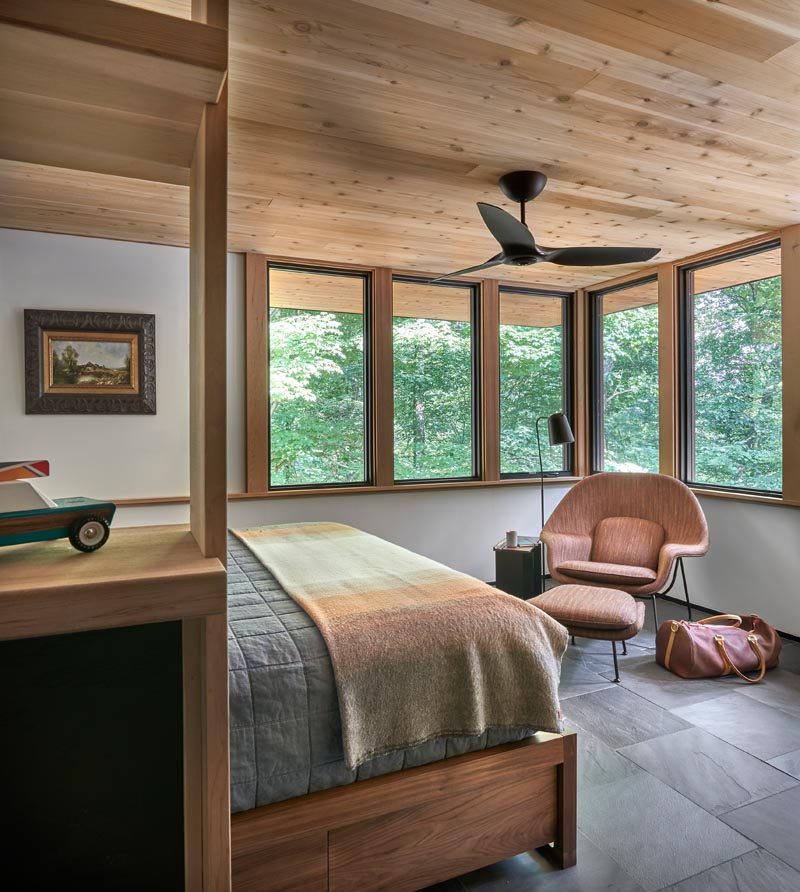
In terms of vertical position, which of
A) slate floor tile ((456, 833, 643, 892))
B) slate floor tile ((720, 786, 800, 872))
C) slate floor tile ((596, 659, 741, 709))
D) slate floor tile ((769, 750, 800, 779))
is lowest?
slate floor tile ((456, 833, 643, 892))

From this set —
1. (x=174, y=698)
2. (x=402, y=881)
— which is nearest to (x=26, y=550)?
(x=174, y=698)

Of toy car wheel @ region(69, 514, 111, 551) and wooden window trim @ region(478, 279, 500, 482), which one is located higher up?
wooden window trim @ region(478, 279, 500, 482)

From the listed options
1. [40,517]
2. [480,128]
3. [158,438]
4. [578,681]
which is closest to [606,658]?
[578,681]

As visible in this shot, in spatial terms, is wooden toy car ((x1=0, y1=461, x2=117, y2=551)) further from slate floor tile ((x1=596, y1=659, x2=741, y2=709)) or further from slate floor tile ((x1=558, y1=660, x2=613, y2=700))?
slate floor tile ((x1=596, y1=659, x2=741, y2=709))

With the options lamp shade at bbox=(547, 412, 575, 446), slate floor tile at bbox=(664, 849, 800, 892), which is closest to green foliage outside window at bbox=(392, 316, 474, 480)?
lamp shade at bbox=(547, 412, 575, 446)

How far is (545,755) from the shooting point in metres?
1.80

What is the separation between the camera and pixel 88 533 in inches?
36.8

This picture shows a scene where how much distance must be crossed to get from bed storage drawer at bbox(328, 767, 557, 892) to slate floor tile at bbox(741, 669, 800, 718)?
1658 millimetres

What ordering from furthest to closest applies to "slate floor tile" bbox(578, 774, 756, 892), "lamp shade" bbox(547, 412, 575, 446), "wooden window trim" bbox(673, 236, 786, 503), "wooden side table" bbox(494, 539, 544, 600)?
"wooden window trim" bbox(673, 236, 786, 503) < "lamp shade" bbox(547, 412, 575, 446) < "wooden side table" bbox(494, 539, 544, 600) < "slate floor tile" bbox(578, 774, 756, 892)

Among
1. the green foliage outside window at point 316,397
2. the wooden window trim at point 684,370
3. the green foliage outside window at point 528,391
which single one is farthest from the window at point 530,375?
the green foliage outside window at point 316,397

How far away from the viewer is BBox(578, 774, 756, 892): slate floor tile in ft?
6.00

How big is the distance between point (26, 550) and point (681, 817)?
215 cm

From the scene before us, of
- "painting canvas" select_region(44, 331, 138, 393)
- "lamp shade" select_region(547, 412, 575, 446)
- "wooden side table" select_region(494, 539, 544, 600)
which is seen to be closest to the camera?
"painting canvas" select_region(44, 331, 138, 393)

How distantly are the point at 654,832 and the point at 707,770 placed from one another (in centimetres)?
50
